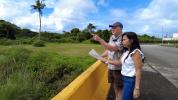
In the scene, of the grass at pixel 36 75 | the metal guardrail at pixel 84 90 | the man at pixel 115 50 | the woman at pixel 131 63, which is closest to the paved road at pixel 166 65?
the grass at pixel 36 75

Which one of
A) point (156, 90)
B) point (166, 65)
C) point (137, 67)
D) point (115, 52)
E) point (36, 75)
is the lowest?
point (166, 65)

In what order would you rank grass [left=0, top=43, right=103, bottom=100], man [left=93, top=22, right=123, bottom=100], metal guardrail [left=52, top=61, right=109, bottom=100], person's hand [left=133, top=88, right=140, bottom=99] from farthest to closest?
grass [left=0, top=43, right=103, bottom=100] < man [left=93, top=22, right=123, bottom=100] < person's hand [left=133, top=88, right=140, bottom=99] < metal guardrail [left=52, top=61, right=109, bottom=100]

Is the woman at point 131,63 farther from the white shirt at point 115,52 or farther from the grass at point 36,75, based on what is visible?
the grass at point 36,75

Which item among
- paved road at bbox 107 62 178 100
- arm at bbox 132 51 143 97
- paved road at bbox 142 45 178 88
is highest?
arm at bbox 132 51 143 97

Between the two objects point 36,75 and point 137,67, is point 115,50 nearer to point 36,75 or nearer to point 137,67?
point 137,67

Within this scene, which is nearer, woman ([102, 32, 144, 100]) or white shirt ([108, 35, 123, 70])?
woman ([102, 32, 144, 100])

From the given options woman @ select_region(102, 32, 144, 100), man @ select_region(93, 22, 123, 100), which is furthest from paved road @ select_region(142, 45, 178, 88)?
woman @ select_region(102, 32, 144, 100)

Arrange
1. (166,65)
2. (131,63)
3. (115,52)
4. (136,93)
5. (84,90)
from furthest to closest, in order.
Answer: (166,65)
(115,52)
(84,90)
(131,63)
(136,93)

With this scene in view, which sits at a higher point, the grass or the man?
the man

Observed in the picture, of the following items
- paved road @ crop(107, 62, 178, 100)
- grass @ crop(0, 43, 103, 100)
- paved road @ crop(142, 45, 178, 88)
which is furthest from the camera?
paved road @ crop(142, 45, 178, 88)

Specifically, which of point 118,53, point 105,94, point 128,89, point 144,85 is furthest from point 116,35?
point 144,85

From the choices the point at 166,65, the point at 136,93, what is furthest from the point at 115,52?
the point at 166,65

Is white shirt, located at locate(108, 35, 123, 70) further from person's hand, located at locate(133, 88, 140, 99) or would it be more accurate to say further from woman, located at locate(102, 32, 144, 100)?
person's hand, located at locate(133, 88, 140, 99)

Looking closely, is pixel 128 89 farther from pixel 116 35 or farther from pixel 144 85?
pixel 144 85
